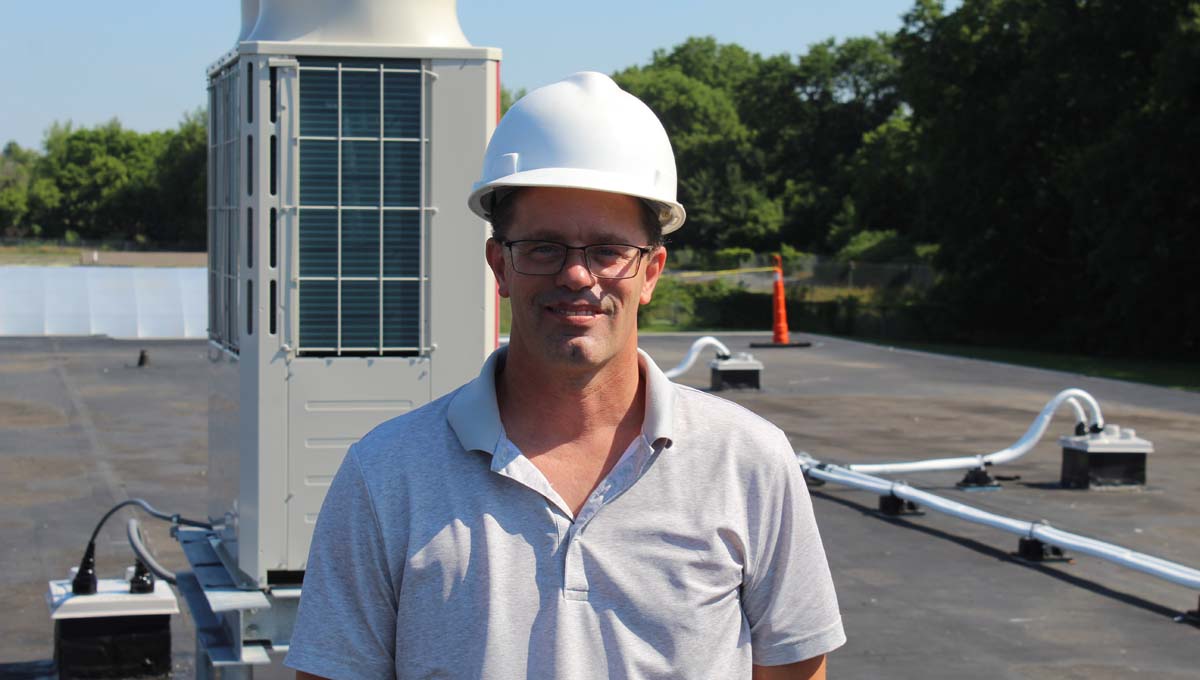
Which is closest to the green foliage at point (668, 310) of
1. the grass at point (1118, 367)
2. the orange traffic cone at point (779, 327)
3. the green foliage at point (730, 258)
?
the grass at point (1118, 367)

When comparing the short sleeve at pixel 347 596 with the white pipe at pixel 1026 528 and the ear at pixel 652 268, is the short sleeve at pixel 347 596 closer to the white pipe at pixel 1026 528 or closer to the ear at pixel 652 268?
the ear at pixel 652 268

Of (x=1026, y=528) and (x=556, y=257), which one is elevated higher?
(x=556, y=257)

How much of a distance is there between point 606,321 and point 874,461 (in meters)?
14.2

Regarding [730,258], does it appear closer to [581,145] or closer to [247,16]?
[247,16]

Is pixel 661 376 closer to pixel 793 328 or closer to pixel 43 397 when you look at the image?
pixel 43 397

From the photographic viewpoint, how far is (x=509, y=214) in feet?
8.05

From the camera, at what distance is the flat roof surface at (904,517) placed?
8.60 meters

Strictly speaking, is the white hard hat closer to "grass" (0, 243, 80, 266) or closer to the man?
the man

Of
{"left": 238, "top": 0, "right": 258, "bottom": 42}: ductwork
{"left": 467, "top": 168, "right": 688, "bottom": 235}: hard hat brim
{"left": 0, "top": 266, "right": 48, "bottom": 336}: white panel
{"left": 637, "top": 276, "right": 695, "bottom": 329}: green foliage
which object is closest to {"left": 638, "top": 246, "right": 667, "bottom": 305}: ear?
{"left": 467, "top": 168, "right": 688, "bottom": 235}: hard hat brim

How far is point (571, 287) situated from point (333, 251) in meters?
4.06

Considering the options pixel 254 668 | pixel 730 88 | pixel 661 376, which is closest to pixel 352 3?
pixel 254 668

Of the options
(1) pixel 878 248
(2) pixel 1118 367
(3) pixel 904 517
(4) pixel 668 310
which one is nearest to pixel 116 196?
(1) pixel 878 248

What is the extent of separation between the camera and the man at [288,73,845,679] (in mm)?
2289

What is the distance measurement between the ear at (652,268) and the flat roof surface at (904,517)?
Result: 5.73 meters
